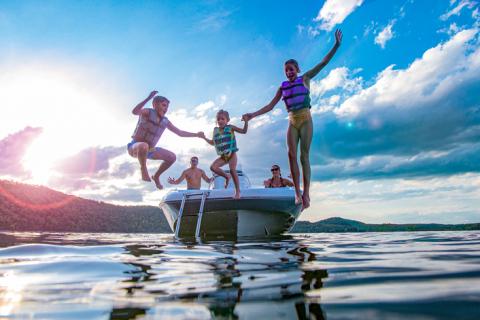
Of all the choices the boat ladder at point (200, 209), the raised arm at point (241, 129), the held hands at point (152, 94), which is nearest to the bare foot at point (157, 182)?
the boat ladder at point (200, 209)

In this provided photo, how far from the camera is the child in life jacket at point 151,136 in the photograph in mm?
7903

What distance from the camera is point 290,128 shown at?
6027 mm

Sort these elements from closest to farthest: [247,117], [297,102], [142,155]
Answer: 1. [297,102]
2. [247,117]
3. [142,155]

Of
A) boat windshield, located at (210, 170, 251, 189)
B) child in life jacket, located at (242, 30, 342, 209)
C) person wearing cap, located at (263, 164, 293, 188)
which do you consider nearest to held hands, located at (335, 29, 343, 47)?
child in life jacket, located at (242, 30, 342, 209)

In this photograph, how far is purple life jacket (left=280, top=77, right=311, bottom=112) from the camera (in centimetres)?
607

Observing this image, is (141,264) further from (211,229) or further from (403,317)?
(211,229)

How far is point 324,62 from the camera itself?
20.1 ft

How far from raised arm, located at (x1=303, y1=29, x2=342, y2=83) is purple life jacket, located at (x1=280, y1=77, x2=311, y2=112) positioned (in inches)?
6.1

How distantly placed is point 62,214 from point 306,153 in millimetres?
61844

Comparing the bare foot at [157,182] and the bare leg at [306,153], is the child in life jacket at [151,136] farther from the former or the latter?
the bare leg at [306,153]

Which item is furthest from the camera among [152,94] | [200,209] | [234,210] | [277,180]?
[277,180]

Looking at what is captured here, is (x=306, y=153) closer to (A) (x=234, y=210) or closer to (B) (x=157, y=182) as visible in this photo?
(A) (x=234, y=210)

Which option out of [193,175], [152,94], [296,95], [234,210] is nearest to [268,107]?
[296,95]


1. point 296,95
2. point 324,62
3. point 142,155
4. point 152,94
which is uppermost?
point 152,94
